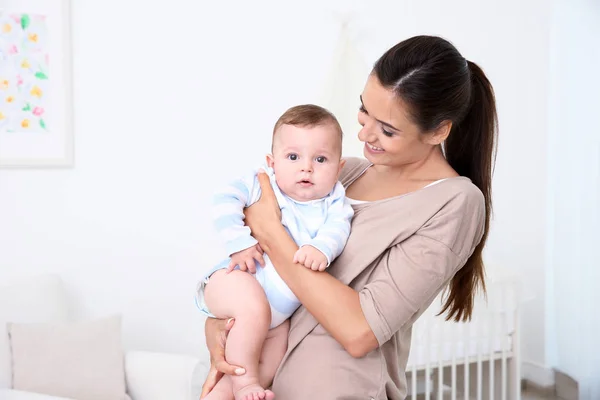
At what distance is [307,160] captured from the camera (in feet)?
4.81

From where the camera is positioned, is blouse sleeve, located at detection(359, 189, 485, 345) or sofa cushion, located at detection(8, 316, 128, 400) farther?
sofa cushion, located at detection(8, 316, 128, 400)

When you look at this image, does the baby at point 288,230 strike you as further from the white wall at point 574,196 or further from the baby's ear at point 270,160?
the white wall at point 574,196

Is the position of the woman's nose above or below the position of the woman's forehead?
below

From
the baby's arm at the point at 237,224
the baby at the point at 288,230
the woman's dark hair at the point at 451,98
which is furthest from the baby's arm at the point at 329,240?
the woman's dark hair at the point at 451,98

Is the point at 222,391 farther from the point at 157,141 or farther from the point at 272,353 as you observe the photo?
the point at 157,141

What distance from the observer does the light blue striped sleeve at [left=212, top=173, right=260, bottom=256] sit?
1449 mm

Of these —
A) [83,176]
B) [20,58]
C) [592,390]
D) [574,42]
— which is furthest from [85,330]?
[574,42]

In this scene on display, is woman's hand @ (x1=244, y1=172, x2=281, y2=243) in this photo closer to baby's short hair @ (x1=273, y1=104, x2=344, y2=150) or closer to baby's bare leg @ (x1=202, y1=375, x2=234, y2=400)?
baby's short hair @ (x1=273, y1=104, x2=344, y2=150)

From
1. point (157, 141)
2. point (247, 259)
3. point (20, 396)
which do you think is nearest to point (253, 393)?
point (247, 259)

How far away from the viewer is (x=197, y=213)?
11.2ft

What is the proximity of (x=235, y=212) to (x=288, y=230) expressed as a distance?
0.12 meters

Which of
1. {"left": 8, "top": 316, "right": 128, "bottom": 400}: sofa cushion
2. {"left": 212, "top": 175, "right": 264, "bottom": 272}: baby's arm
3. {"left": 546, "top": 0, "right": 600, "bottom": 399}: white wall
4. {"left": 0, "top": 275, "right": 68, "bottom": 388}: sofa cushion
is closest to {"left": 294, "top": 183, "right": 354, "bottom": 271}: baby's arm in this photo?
{"left": 212, "top": 175, "right": 264, "bottom": 272}: baby's arm

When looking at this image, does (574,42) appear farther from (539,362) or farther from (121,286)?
(121,286)

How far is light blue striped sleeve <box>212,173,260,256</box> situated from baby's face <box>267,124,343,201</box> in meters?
0.09
